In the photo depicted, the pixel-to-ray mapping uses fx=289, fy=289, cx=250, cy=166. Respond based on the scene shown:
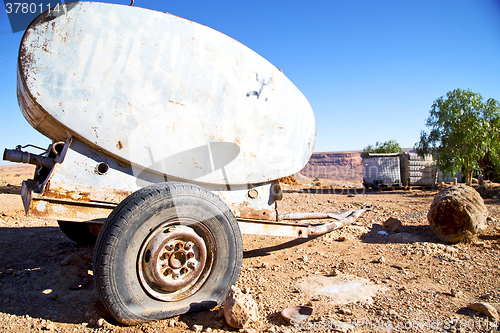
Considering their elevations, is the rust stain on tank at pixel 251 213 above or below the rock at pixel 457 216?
above

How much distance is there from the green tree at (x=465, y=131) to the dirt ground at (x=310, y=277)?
11.2m

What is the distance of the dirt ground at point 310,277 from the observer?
6.49ft

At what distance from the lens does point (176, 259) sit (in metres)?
1.98

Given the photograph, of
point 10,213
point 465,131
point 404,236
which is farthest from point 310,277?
point 465,131

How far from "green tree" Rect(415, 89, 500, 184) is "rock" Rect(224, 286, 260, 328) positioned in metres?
15.5

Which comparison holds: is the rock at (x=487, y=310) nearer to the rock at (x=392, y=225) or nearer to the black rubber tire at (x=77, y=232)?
the rock at (x=392, y=225)

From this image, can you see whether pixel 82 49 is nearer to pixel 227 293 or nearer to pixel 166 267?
pixel 166 267

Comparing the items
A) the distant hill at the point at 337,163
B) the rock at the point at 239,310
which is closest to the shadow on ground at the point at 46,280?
the rock at the point at 239,310

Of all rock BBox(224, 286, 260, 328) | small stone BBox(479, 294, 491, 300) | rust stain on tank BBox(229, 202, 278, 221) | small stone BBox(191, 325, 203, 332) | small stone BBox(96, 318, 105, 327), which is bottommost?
small stone BBox(479, 294, 491, 300)

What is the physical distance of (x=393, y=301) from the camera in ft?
7.75

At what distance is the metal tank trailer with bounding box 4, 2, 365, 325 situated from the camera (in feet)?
6.11

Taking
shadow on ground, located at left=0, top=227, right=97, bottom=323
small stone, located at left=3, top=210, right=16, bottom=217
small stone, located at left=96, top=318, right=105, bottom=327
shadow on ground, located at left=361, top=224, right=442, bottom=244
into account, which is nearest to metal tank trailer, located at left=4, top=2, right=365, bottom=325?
small stone, located at left=96, top=318, right=105, bottom=327

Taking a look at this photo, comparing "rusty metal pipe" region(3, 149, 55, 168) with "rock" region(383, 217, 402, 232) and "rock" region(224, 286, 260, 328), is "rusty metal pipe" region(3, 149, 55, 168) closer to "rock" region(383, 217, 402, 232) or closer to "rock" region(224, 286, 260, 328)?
"rock" region(224, 286, 260, 328)

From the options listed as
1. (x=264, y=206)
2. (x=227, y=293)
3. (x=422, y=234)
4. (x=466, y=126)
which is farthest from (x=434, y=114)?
(x=227, y=293)
